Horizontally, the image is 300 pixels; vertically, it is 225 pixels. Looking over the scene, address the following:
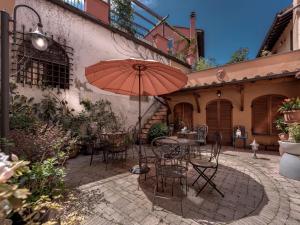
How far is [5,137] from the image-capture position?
1.90m

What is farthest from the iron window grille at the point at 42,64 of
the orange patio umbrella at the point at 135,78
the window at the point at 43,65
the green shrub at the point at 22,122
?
the orange patio umbrella at the point at 135,78

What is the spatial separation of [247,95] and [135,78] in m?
5.63

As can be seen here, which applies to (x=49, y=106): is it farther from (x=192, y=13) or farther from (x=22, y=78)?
(x=192, y=13)

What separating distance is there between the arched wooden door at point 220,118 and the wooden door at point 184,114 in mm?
959

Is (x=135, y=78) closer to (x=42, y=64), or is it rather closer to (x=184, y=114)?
(x=42, y=64)

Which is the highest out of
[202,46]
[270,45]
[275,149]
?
[202,46]

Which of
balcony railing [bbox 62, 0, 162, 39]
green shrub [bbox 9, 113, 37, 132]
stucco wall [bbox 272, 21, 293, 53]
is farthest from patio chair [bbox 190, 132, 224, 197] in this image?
stucco wall [bbox 272, 21, 293, 53]

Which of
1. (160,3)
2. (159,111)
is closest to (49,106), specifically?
(159,111)

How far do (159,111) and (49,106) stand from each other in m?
5.89

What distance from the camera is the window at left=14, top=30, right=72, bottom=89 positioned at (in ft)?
16.7

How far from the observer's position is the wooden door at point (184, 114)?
369 inches

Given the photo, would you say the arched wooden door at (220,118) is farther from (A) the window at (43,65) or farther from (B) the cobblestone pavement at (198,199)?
(A) the window at (43,65)

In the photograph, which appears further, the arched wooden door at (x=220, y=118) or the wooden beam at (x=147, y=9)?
the wooden beam at (x=147, y=9)

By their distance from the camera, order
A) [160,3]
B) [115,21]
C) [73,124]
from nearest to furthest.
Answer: [73,124] → [115,21] → [160,3]
